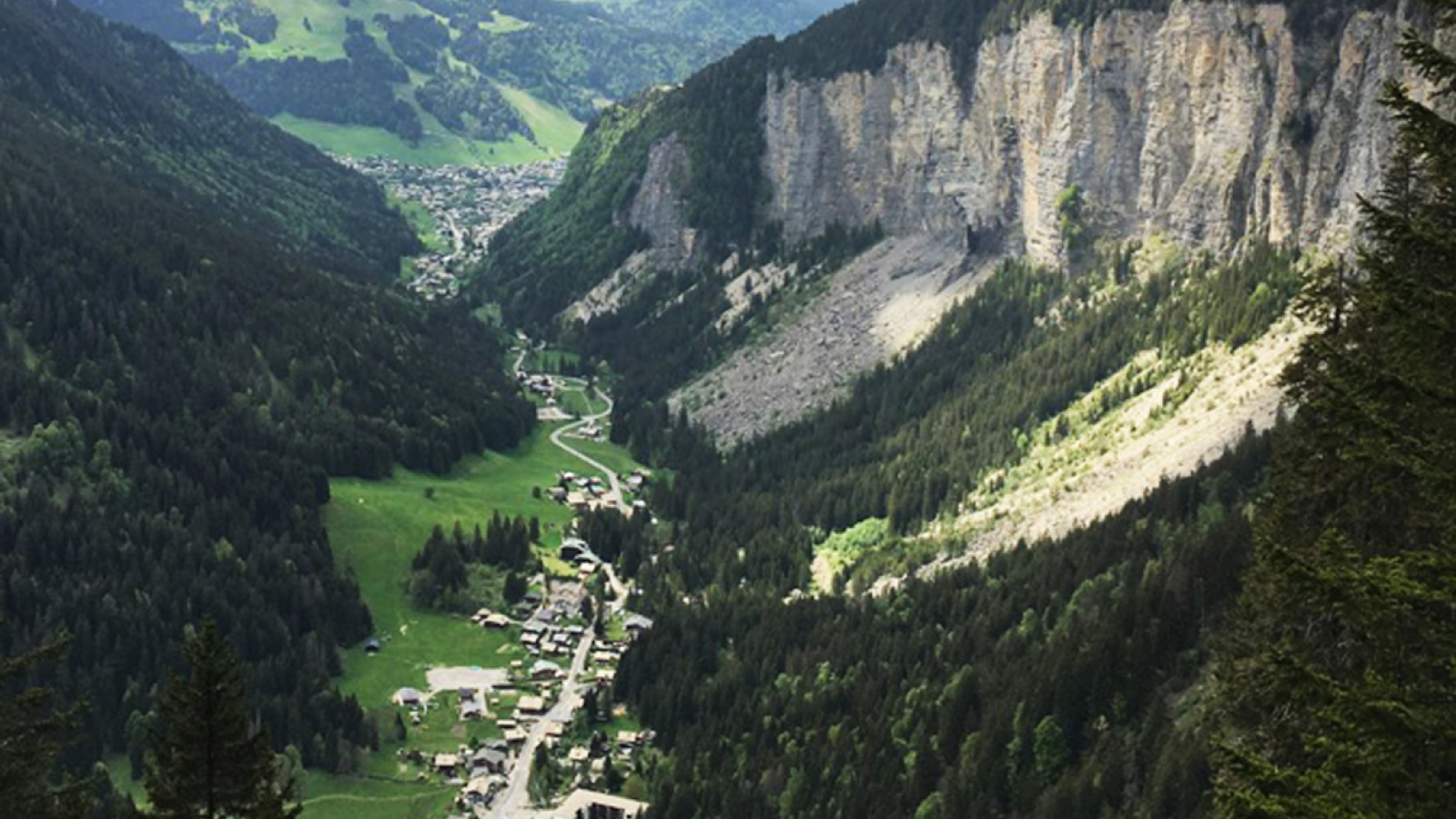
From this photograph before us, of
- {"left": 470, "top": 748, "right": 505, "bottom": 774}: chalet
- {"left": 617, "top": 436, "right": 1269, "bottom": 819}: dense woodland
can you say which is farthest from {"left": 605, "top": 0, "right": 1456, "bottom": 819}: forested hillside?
{"left": 470, "top": 748, "right": 505, "bottom": 774}: chalet

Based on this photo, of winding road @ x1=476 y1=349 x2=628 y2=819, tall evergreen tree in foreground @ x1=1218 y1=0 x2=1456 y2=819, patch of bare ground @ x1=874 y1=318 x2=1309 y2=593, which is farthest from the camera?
patch of bare ground @ x1=874 y1=318 x2=1309 y2=593

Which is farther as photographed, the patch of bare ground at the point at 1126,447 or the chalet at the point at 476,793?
the patch of bare ground at the point at 1126,447

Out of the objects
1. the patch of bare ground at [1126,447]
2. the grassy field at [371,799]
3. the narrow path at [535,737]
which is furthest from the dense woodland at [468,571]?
the patch of bare ground at [1126,447]

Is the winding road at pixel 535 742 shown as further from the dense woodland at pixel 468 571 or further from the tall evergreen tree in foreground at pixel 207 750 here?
the tall evergreen tree in foreground at pixel 207 750

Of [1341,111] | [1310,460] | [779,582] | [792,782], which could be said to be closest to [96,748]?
[792,782]

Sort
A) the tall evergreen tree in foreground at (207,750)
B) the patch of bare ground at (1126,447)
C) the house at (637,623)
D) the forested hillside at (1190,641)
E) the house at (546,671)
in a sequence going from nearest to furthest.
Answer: the forested hillside at (1190,641) → the tall evergreen tree in foreground at (207,750) → the patch of bare ground at (1126,447) → the house at (546,671) → the house at (637,623)

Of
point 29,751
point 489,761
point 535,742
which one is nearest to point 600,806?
point 489,761

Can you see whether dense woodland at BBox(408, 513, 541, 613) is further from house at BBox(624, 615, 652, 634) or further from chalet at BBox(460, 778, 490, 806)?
chalet at BBox(460, 778, 490, 806)
